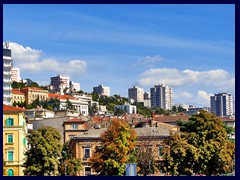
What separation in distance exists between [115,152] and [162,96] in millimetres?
37344

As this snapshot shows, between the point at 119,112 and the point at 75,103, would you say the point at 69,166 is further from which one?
the point at 75,103

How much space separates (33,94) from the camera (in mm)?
47438

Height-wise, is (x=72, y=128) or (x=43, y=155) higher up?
(x=72, y=128)

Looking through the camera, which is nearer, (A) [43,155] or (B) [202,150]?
(A) [43,155]

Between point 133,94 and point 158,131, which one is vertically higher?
point 133,94

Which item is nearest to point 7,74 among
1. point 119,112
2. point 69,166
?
point 119,112

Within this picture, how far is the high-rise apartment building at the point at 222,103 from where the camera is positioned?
41.1 meters

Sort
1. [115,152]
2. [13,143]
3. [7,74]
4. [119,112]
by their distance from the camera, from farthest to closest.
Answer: [119,112], [7,74], [13,143], [115,152]

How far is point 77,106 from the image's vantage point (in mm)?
51375

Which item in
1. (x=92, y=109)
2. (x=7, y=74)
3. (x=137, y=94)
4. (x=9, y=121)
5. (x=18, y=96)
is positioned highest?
(x=137, y=94)
